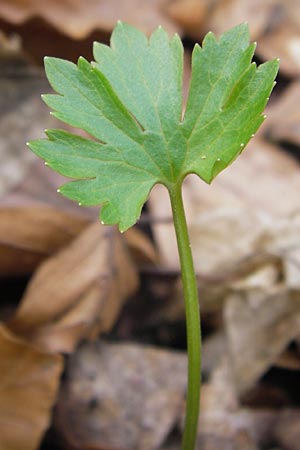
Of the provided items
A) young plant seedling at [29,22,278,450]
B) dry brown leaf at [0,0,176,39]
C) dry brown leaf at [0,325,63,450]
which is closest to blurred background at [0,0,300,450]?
dry brown leaf at [0,325,63,450]

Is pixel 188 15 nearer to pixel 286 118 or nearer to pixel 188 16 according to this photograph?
pixel 188 16

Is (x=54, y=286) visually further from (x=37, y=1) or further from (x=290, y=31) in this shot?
(x=290, y=31)

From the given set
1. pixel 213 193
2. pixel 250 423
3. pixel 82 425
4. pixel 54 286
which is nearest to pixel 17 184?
pixel 54 286

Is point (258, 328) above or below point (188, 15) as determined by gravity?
below

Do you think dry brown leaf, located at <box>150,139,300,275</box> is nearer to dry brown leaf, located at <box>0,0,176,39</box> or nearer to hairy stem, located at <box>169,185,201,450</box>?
dry brown leaf, located at <box>0,0,176,39</box>

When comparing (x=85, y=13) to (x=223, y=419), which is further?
(x=85, y=13)

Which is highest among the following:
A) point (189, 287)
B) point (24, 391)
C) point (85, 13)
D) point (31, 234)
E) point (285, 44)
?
point (85, 13)

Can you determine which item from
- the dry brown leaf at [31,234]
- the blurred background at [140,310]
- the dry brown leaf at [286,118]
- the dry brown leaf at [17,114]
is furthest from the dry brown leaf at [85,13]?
the dry brown leaf at [31,234]

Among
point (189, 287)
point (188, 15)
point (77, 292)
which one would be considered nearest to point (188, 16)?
point (188, 15)
